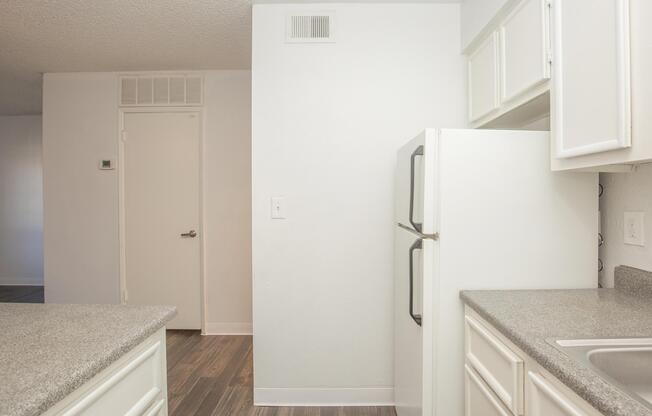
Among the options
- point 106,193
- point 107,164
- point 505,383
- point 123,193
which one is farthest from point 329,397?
point 107,164

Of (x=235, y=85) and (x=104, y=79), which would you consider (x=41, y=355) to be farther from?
(x=104, y=79)

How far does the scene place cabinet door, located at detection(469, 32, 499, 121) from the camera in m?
1.75

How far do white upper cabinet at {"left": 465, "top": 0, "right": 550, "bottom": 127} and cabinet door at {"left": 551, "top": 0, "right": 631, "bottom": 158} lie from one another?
11 cm

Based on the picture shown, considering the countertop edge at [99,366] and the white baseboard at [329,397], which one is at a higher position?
the countertop edge at [99,366]

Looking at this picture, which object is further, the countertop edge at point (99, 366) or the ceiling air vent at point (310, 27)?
the ceiling air vent at point (310, 27)

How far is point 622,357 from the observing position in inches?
35.4

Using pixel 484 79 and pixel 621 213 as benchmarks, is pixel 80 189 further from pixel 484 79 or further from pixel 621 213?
pixel 621 213

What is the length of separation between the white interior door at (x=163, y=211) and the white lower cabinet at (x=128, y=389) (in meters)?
2.28

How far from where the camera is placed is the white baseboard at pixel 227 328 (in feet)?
10.8

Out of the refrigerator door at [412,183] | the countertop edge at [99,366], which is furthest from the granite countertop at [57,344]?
Result: the refrigerator door at [412,183]

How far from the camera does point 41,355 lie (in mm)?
847

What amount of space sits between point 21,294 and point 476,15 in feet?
20.0

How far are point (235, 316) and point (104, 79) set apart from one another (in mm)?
2618

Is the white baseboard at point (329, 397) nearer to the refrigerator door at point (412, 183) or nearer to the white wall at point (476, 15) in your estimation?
the refrigerator door at point (412, 183)
